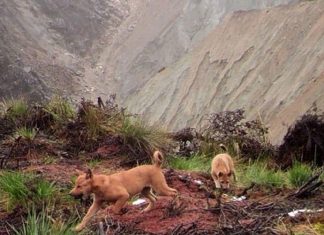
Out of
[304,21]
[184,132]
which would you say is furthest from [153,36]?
[184,132]

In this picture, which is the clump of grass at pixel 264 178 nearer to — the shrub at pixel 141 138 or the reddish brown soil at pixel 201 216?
the reddish brown soil at pixel 201 216

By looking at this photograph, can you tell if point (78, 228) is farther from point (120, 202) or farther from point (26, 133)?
point (26, 133)

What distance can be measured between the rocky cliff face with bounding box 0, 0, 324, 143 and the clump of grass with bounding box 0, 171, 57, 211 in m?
14.7

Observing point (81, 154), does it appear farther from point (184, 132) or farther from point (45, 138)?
point (184, 132)

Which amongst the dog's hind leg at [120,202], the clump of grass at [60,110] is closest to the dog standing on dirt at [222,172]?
the dog's hind leg at [120,202]

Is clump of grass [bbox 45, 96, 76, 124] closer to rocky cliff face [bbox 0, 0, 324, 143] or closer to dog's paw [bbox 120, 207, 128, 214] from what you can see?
dog's paw [bbox 120, 207, 128, 214]

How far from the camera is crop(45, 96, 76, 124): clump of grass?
51.9 feet

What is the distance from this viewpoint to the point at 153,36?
44.6 meters

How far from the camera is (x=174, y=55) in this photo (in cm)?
4328

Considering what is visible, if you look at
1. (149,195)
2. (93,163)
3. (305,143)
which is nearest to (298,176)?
(149,195)

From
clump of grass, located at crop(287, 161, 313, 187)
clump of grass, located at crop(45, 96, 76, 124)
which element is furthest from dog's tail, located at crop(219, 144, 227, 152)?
clump of grass, located at crop(287, 161, 313, 187)

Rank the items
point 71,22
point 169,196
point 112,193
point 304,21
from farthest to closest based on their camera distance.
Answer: point 71,22
point 304,21
point 169,196
point 112,193

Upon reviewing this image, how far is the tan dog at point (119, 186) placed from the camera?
26.5 feet

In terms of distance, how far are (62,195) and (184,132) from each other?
7474 millimetres
